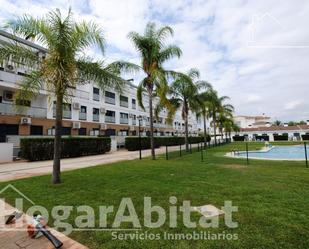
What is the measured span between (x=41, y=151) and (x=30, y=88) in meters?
8.96

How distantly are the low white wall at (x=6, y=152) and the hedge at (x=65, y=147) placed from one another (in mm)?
778

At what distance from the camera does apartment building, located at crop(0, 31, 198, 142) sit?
11.1 metres

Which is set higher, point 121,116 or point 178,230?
point 121,116

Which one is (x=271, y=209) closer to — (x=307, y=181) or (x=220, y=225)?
(x=220, y=225)

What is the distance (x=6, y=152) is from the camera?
1444 centimetres

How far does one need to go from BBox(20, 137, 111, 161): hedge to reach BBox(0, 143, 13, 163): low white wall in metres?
0.78

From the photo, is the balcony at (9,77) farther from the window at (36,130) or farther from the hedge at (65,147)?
the hedge at (65,147)

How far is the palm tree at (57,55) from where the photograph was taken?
21.6 ft

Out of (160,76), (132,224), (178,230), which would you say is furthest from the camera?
(160,76)

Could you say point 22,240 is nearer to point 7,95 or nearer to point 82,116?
point 7,95

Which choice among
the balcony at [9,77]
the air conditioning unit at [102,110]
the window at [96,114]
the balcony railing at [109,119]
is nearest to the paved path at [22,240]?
the balcony at [9,77]

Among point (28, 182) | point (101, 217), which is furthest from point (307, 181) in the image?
point (28, 182)

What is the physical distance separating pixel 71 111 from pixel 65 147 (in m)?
8.37

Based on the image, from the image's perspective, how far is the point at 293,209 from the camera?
14.5ft
